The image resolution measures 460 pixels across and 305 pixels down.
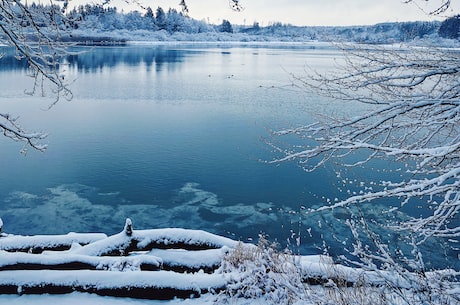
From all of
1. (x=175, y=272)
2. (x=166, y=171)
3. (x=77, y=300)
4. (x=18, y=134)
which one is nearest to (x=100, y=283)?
(x=77, y=300)

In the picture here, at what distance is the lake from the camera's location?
13.1 meters

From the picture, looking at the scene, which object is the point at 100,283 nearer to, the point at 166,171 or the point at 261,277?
the point at 261,277

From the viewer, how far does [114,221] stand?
13141mm

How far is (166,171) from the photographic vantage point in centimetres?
1712

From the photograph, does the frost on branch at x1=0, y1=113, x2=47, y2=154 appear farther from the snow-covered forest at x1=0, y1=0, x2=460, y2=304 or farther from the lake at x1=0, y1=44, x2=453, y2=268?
the lake at x1=0, y1=44, x2=453, y2=268

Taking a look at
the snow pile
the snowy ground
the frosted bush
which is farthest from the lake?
the snowy ground

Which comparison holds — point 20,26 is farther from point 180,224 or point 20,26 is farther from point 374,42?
point 180,224

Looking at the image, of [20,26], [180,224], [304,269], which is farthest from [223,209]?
[20,26]

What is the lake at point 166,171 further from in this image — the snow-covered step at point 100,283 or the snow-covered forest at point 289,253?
the snow-covered step at point 100,283

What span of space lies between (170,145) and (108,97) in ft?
41.1

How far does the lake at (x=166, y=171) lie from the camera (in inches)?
516

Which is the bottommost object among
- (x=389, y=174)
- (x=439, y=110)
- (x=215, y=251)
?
(x=389, y=174)

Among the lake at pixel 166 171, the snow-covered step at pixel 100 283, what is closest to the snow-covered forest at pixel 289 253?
the snow-covered step at pixel 100 283

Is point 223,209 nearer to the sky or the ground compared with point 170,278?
nearer to the ground
